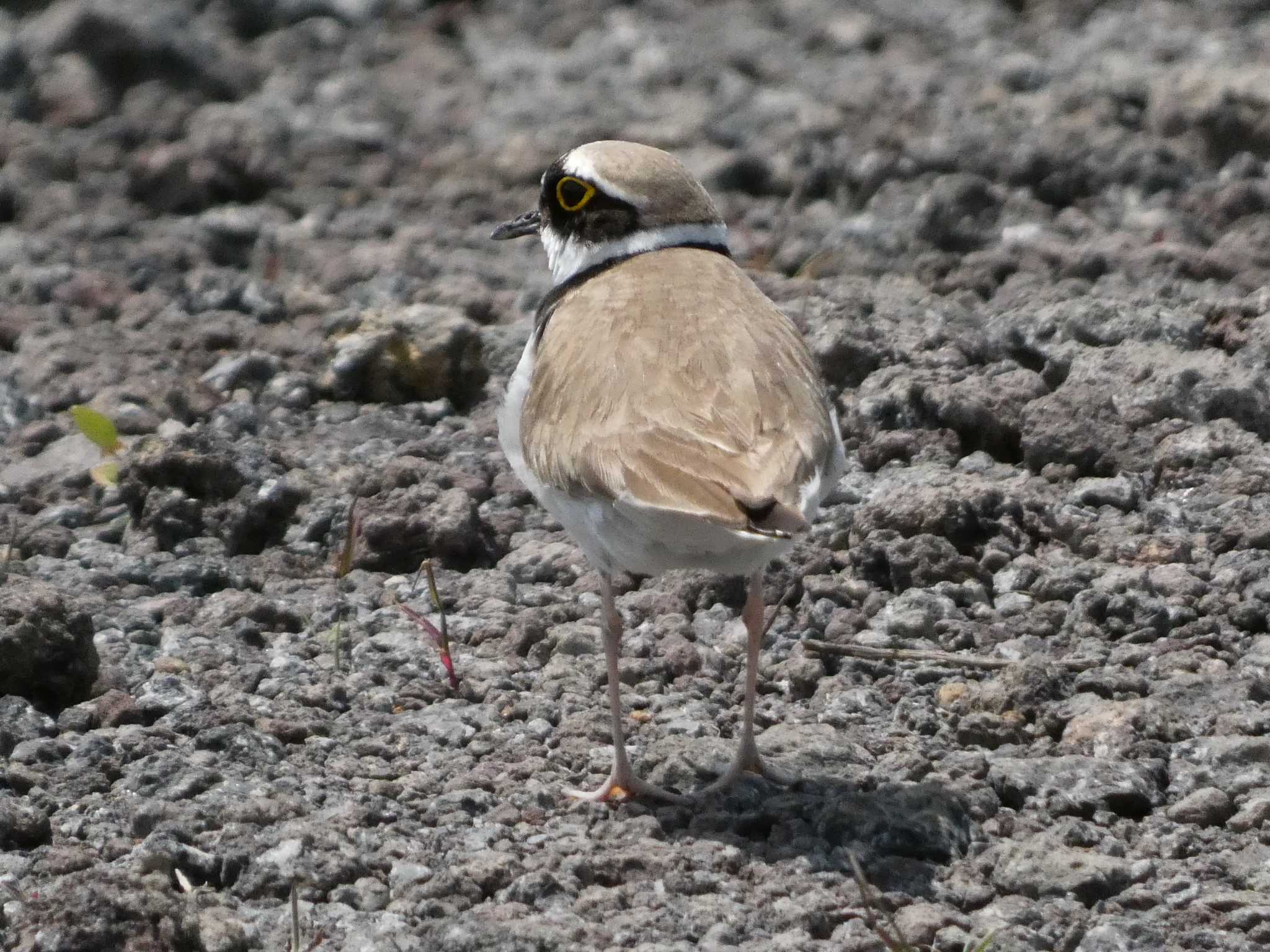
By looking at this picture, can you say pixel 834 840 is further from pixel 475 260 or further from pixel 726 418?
pixel 475 260

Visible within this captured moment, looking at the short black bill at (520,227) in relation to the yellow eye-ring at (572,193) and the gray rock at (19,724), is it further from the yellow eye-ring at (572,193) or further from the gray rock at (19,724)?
the gray rock at (19,724)

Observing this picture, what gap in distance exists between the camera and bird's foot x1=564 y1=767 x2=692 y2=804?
4.66 meters

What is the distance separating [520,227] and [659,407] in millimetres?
1627

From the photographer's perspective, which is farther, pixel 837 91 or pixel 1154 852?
pixel 837 91

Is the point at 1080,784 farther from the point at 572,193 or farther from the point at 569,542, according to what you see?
the point at 572,193

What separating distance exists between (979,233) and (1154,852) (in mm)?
4003

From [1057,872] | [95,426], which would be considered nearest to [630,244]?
[95,426]

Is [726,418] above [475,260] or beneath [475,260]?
above

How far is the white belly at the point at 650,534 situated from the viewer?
13.9ft

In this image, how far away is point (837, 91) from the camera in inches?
376

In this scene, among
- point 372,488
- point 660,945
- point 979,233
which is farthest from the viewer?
point 979,233

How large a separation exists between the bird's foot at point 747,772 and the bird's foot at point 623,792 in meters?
0.08

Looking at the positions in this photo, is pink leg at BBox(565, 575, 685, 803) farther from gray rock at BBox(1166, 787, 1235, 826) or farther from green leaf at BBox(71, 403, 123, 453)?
green leaf at BBox(71, 403, 123, 453)

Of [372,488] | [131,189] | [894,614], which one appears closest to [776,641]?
[894,614]
